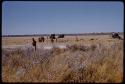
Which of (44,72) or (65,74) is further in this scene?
(44,72)

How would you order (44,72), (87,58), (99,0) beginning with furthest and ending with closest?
1. (87,58)
2. (44,72)
3. (99,0)

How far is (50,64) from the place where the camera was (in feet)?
23.4

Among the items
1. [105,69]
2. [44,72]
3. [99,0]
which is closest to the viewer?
[99,0]

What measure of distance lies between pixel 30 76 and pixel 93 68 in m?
1.41

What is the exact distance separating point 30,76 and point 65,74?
77 centimetres


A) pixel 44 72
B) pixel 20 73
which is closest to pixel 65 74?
pixel 44 72

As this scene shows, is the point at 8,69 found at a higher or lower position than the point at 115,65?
lower

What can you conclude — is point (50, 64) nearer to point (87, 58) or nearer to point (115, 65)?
point (87, 58)

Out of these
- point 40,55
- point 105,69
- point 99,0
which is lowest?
point 40,55

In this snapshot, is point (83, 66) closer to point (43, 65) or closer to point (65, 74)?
point (65, 74)

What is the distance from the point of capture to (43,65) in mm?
6949

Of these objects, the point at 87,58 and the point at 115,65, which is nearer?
the point at 115,65

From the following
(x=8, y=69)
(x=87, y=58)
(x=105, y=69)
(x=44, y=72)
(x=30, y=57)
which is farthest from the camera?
(x=30, y=57)

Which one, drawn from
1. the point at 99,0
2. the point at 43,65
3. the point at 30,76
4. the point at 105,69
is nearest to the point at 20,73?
the point at 30,76
